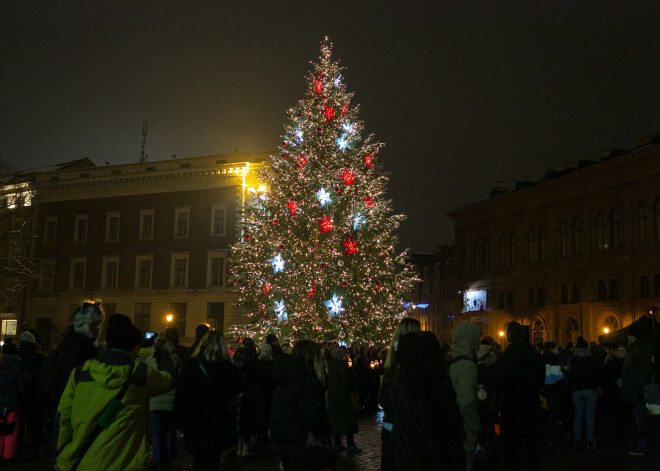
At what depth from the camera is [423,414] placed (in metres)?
5.02

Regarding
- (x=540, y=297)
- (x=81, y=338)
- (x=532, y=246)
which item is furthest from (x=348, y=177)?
(x=532, y=246)

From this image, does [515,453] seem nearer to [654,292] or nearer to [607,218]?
[654,292]

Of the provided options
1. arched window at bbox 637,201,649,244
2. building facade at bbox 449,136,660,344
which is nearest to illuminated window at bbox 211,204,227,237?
building facade at bbox 449,136,660,344

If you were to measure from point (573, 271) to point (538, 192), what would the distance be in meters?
7.52

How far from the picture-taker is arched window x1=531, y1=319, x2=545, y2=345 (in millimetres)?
53812

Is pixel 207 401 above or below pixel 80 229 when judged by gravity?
below

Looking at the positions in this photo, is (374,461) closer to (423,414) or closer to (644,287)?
(423,414)

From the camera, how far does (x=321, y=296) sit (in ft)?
85.1

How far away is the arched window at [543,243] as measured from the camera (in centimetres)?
5512

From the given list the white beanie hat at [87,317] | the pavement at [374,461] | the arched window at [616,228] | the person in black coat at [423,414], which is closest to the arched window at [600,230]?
the arched window at [616,228]

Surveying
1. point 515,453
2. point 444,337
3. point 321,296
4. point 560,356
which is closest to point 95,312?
point 515,453

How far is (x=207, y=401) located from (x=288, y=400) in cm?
109

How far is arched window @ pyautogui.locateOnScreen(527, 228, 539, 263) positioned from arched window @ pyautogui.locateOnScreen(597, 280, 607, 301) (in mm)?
7746

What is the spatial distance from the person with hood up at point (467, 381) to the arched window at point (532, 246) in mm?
51070
